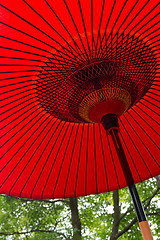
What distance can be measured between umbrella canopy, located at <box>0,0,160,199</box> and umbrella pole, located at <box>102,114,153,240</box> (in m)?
0.07

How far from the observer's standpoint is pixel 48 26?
3.84 ft

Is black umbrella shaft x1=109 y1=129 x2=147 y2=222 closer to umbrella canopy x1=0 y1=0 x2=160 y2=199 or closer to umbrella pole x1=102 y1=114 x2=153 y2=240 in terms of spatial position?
umbrella pole x1=102 y1=114 x2=153 y2=240

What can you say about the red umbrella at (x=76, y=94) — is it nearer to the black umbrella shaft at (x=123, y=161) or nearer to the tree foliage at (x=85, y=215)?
the black umbrella shaft at (x=123, y=161)

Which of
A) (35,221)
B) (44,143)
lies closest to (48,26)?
(44,143)

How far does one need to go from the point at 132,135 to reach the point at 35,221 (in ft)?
15.5

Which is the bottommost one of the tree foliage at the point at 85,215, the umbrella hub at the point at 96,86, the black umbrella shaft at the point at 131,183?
the black umbrella shaft at the point at 131,183

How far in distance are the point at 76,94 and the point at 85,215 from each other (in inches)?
219

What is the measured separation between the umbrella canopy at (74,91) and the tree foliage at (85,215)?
4068 millimetres

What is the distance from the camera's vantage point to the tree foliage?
5.71 meters

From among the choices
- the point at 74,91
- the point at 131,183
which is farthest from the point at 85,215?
the point at 74,91

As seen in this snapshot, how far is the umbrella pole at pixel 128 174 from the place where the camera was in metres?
1.22

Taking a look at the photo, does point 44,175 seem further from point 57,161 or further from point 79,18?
point 79,18

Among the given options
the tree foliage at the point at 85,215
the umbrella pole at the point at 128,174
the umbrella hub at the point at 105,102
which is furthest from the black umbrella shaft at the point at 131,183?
the tree foliage at the point at 85,215

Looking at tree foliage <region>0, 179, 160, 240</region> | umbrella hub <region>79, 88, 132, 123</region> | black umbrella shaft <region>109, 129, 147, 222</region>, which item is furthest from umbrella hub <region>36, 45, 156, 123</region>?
tree foliage <region>0, 179, 160, 240</region>
